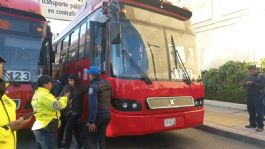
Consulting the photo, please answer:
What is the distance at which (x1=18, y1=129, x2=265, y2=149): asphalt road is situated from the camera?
7.41m

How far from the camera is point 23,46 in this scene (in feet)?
24.3

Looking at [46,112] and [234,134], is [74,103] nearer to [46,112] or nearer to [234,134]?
[46,112]

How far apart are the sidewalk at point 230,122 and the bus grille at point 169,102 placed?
5.56 feet

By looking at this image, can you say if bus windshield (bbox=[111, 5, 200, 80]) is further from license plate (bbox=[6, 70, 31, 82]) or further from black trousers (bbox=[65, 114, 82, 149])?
license plate (bbox=[6, 70, 31, 82])

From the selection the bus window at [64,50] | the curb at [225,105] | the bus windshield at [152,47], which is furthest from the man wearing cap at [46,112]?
the curb at [225,105]

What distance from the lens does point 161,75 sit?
6918 millimetres

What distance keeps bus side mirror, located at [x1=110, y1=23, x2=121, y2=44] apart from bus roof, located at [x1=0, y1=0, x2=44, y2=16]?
213 cm

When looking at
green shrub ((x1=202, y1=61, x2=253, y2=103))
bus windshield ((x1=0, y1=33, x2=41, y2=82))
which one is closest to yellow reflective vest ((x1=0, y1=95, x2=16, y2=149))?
bus windshield ((x1=0, y1=33, x2=41, y2=82))

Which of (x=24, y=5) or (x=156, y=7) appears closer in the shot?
(x=156, y=7)

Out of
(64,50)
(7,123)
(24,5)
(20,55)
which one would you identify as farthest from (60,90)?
(64,50)

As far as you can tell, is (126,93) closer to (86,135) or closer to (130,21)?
(86,135)

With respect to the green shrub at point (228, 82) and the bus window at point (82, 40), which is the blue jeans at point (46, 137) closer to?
the bus window at point (82, 40)

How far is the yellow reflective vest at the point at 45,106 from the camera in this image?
185 inches

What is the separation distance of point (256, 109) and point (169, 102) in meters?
2.77
